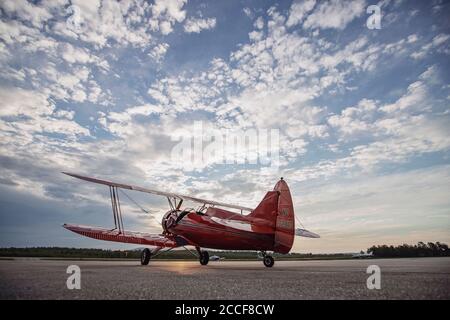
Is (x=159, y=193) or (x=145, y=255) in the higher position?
(x=159, y=193)

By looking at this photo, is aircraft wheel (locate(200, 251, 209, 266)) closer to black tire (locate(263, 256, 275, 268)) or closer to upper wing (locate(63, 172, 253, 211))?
upper wing (locate(63, 172, 253, 211))

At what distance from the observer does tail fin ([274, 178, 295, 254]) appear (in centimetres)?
1274

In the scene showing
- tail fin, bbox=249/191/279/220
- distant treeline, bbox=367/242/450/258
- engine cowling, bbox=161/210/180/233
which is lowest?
distant treeline, bbox=367/242/450/258

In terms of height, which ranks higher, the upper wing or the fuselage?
the upper wing

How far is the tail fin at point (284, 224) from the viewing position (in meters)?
12.7

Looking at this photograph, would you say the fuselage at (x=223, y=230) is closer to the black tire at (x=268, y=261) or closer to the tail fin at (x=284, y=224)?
the tail fin at (x=284, y=224)

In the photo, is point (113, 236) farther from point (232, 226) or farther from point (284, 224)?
point (284, 224)

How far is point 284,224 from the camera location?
12969mm

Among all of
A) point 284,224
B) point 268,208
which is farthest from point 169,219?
point 284,224

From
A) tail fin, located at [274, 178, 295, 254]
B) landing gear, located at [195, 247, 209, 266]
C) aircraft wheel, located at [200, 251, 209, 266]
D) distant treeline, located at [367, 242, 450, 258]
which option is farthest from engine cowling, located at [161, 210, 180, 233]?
distant treeline, located at [367, 242, 450, 258]
